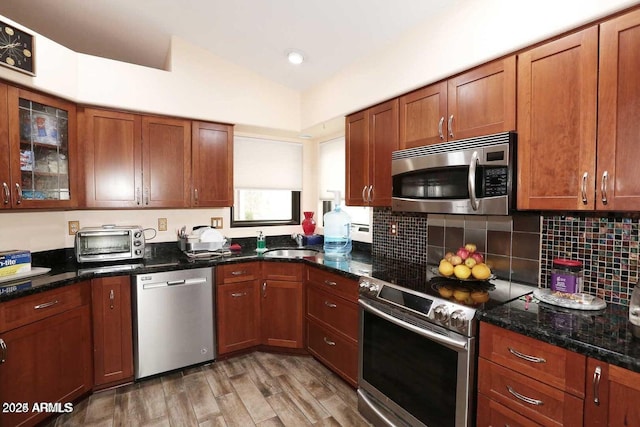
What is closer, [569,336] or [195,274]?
[569,336]

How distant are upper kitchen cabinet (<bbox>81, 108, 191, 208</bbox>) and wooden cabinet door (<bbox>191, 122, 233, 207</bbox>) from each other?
69 mm

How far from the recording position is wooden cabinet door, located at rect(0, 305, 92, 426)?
1801 millimetres

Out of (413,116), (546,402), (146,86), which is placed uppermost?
(146,86)

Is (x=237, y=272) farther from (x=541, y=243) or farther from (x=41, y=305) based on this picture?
(x=541, y=243)

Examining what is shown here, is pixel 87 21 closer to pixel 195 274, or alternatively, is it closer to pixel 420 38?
pixel 195 274

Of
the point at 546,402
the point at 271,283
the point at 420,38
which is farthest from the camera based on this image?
the point at 271,283

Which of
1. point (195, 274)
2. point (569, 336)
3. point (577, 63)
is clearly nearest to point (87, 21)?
point (195, 274)

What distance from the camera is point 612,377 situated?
3.65 feet

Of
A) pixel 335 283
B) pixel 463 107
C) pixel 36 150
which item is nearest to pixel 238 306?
pixel 335 283

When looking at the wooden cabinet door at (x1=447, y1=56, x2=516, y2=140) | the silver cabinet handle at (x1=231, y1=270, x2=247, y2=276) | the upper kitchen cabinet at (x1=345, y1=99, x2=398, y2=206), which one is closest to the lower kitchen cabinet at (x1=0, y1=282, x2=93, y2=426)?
the silver cabinet handle at (x1=231, y1=270, x2=247, y2=276)

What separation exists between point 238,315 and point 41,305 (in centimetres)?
135

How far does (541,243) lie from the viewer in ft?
6.00

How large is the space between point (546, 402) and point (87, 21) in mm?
3758

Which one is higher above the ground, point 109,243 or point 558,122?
point 558,122
